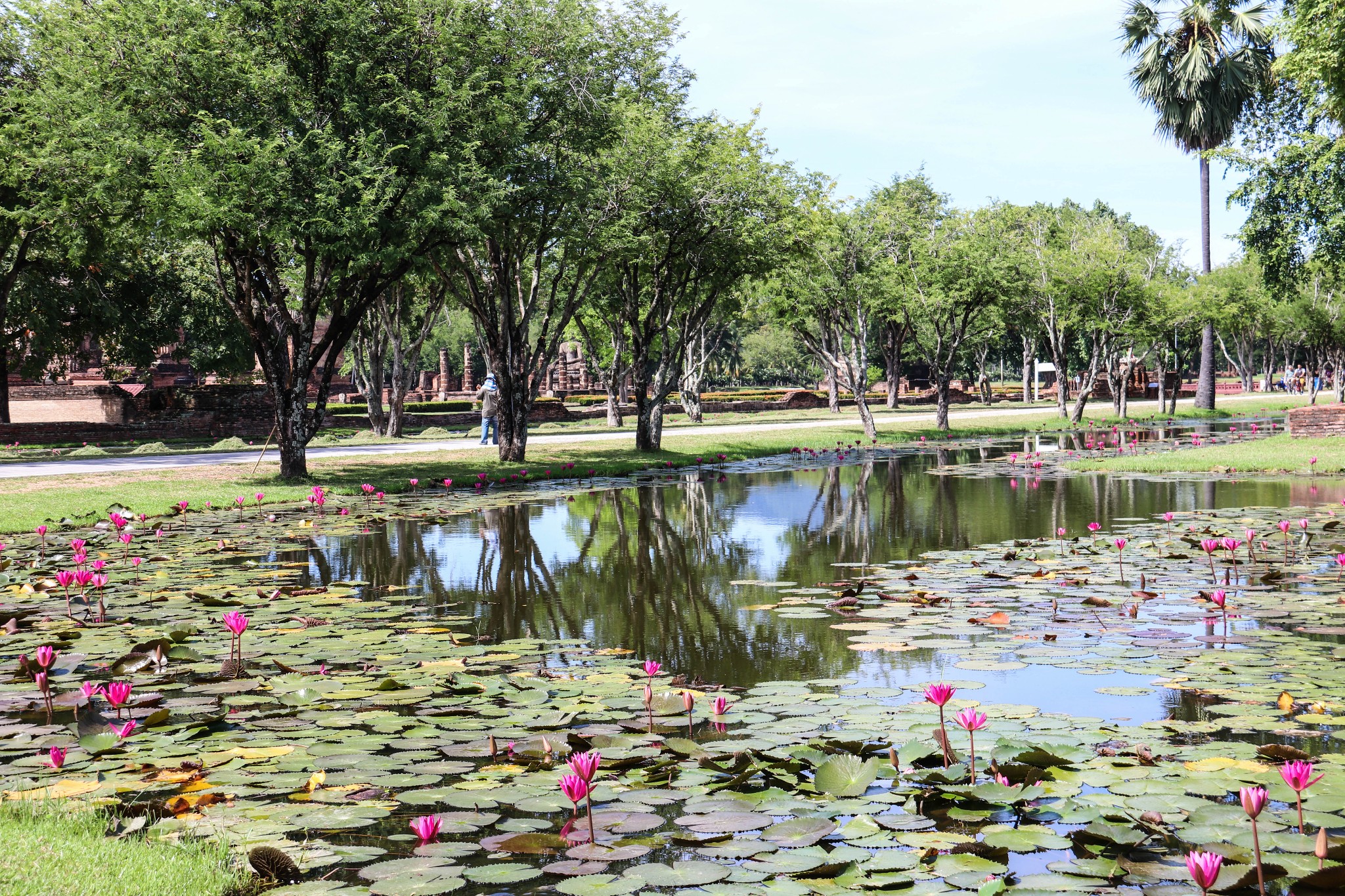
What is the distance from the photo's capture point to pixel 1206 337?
4903cm

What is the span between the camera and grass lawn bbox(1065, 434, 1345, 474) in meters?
19.3

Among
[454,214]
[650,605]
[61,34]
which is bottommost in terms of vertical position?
[650,605]

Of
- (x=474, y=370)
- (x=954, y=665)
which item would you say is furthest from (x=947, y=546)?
(x=474, y=370)

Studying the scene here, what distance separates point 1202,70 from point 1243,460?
31821 mm

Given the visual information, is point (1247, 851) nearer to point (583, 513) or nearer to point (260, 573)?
point (260, 573)

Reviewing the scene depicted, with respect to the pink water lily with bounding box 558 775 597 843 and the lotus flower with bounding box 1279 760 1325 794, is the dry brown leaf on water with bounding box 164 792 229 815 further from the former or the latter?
the lotus flower with bounding box 1279 760 1325 794

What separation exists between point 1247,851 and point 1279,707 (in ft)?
6.69

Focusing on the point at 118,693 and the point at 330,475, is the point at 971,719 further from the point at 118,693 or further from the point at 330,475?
the point at 330,475

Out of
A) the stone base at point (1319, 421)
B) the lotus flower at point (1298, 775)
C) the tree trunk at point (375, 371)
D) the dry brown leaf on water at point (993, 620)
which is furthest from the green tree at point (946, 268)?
the lotus flower at point (1298, 775)

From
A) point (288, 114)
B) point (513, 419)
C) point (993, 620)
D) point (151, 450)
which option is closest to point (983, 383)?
point (513, 419)

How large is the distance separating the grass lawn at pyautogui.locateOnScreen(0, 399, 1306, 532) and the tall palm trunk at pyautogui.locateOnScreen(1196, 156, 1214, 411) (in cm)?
2081

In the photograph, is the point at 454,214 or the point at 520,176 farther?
the point at 520,176

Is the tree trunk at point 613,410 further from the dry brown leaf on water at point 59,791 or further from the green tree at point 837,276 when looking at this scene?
the dry brown leaf on water at point 59,791

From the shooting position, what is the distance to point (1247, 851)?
3619mm
